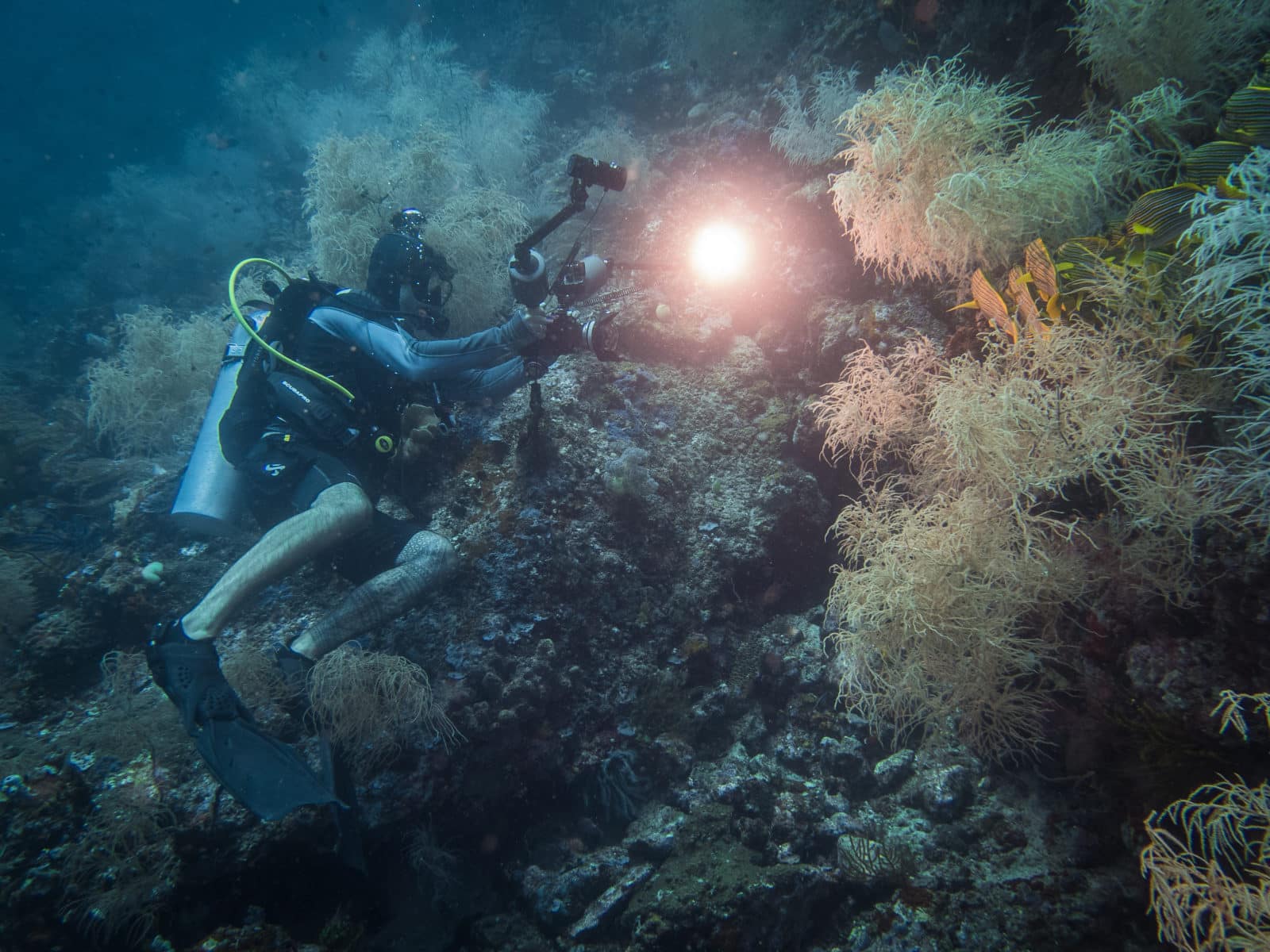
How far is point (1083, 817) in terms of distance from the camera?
2.30m

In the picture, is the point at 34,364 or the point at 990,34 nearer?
the point at 990,34

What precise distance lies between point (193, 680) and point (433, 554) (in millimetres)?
1425

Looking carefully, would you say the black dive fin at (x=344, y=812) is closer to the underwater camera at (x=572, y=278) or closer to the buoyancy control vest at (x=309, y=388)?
the buoyancy control vest at (x=309, y=388)

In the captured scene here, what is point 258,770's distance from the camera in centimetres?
276

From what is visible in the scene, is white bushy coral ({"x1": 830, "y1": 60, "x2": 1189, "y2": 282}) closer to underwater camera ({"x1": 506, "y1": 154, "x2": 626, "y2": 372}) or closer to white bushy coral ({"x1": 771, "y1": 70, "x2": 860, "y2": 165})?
white bushy coral ({"x1": 771, "y1": 70, "x2": 860, "y2": 165})

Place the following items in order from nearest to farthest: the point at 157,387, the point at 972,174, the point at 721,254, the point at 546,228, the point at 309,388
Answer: the point at 972,174 → the point at 546,228 → the point at 309,388 → the point at 721,254 → the point at 157,387

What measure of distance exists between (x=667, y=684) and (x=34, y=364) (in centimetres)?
1490

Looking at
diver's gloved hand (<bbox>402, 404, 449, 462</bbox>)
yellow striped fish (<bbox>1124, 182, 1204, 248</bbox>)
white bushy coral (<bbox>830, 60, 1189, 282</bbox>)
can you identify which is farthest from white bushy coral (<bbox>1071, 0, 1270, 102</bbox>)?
diver's gloved hand (<bbox>402, 404, 449, 462</bbox>)

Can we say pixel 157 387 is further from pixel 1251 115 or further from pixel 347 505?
pixel 1251 115

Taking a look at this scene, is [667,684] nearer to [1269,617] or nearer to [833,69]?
[1269,617]

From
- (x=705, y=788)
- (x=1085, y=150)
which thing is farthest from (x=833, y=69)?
(x=705, y=788)

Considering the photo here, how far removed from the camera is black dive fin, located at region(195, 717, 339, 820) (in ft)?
8.82

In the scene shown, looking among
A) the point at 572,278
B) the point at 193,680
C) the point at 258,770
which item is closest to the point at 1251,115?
the point at 572,278

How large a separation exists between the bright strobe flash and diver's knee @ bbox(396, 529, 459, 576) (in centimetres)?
359
